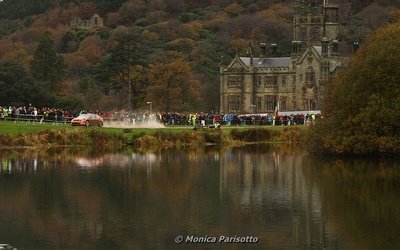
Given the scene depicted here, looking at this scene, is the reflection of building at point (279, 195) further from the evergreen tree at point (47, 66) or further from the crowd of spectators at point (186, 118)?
the evergreen tree at point (47, 66)

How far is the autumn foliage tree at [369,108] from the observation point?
66.3m

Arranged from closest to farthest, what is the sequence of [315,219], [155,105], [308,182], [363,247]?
[363,247] < [315,219] < [308,182] < [155,105]

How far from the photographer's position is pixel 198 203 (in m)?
42.7

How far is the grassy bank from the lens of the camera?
3105 inches

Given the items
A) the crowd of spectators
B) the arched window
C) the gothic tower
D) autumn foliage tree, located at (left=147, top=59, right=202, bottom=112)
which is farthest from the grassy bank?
the gothic tower

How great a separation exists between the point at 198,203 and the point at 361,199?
21.7 feet

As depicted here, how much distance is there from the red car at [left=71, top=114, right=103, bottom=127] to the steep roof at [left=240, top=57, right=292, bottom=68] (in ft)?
169

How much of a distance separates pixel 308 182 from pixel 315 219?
1246 cm

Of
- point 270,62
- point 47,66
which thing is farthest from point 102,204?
point 270,62

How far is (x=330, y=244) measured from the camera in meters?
33.5

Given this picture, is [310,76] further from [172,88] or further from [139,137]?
[139,137]

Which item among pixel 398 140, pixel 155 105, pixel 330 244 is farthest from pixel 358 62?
pixel 155 105

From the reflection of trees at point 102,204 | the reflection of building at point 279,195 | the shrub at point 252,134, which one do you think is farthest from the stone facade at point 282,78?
the reflection of trees at point 102,204

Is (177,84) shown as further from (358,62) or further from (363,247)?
(363,247)
